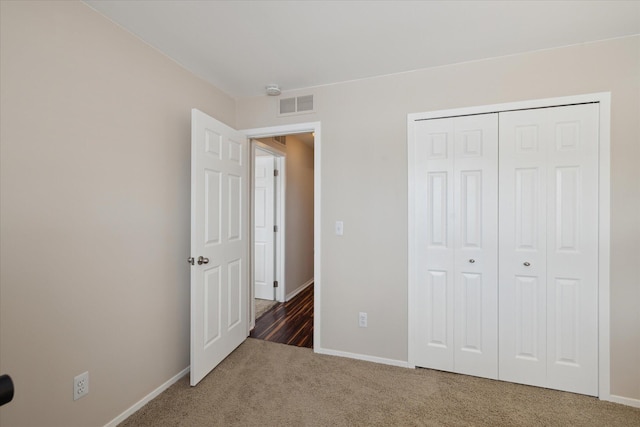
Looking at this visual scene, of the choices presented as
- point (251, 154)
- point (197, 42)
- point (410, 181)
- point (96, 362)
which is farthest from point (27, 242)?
point (410, 181)

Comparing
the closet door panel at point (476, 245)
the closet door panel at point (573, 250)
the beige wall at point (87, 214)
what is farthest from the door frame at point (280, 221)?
the closet door panel at point (573, 250)

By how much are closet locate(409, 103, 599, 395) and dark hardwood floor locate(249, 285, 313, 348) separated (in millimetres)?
1178

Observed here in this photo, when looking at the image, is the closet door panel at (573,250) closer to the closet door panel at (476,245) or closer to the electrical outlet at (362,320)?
the closet door panel at (476,245)

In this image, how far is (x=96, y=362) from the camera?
169 cm

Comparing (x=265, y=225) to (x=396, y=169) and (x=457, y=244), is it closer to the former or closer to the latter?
(x=396, y=169)

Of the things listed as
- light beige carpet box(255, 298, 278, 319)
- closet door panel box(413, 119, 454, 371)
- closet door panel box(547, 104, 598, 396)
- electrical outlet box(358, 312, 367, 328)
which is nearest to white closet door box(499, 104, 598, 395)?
closet door panel box(547, 104, 598, 396)

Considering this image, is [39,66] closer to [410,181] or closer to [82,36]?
[82,36]

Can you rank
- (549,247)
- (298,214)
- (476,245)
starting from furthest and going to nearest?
(298,214)
(476,245)
(549,247)

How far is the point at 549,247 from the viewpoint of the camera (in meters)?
2.12

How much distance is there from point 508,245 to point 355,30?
1.89 m

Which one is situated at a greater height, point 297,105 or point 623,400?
point 297,105

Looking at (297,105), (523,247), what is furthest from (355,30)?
(523,247)

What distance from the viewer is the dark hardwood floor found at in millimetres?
2982

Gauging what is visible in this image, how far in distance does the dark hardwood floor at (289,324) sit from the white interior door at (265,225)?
43 cm
